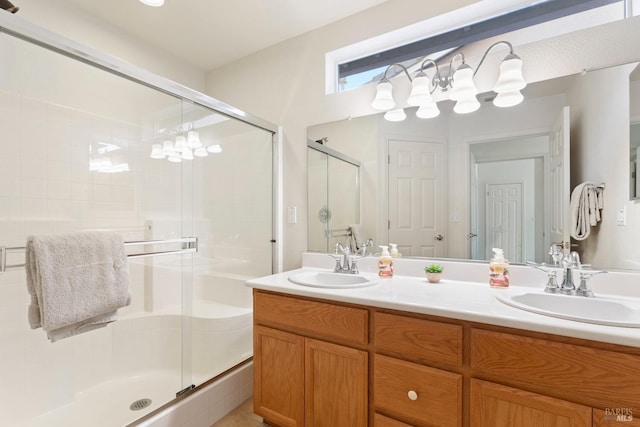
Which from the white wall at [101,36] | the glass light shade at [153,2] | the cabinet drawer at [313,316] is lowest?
the cabinet drawer at [313,316]

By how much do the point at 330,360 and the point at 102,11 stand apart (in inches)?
99.0

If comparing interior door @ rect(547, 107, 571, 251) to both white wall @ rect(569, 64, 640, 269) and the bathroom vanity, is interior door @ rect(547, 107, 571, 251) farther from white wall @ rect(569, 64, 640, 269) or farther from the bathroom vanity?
the bathroom vanity

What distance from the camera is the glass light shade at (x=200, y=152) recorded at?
78.2 inches

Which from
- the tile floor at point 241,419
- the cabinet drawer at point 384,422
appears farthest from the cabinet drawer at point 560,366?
the tile floor at point 241,419

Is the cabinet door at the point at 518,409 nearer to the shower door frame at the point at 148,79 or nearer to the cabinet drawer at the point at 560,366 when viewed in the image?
the cabinet drawer at the point at 560,366

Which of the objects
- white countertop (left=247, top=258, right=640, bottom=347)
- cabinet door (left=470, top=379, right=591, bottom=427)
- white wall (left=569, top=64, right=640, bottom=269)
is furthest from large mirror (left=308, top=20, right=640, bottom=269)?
cabinet door (left=470, top=379, right=591, bottom=427)

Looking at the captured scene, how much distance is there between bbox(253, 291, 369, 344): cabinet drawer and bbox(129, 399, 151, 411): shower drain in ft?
2.63

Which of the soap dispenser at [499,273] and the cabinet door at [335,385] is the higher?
the soap dispenser at [499,273]

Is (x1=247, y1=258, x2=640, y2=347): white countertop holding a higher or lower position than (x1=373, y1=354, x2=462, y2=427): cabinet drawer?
higher

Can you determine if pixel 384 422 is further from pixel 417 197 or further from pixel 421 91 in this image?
pixel 421 91

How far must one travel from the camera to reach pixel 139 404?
173 cm

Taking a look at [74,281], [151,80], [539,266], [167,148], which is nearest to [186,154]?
[167,148]

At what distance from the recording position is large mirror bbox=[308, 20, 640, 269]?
1.38 metres

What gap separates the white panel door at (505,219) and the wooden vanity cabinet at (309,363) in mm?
851
